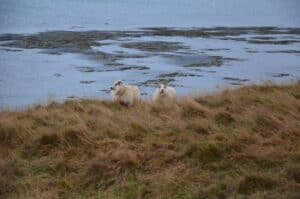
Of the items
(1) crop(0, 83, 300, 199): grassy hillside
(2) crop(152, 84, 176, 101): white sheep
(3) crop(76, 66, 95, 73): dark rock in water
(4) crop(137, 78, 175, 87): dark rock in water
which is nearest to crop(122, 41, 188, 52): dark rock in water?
(3) crop(76, 66, 95, 73): dark rock in water

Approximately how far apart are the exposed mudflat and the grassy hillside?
6.96m

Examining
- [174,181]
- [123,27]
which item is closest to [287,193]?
[174,181]

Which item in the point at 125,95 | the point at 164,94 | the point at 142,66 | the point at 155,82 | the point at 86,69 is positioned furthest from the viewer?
the point at 142,66

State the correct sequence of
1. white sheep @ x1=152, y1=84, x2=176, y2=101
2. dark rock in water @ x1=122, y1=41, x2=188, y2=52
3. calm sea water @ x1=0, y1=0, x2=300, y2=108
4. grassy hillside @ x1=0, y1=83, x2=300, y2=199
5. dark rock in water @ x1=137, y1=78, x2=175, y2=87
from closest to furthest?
grassy hillside @ x1=0, y1=83, x2=300, y2=199 → white sheep @ x1=152, y1=84, x2=176, y2=101 → calm sea water @ x1=0, y1=0, x2=300, y2=108 → dark rock in water @ x1=137, y1=78, x2=175, y2=87 → dark rock in water @ x1=122, y1=41, x2=188, y2=52

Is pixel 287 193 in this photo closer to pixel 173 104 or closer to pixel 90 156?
pixel 90 156

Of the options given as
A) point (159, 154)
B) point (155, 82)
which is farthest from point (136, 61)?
point (159, 154)

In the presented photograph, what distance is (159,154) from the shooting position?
33.2 ft

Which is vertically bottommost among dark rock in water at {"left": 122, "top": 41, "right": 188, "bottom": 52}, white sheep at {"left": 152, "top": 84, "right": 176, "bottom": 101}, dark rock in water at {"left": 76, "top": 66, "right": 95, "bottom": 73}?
dark rock in water at {"left": 76, "top": 66, "right": 95, "bottom": 73}

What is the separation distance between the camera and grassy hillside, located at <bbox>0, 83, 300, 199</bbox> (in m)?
8.81

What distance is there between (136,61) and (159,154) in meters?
29.1

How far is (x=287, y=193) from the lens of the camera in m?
7.94

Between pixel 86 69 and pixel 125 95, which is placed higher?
pixel 125 95

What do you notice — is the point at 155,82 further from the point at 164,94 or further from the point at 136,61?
the point at 164,94

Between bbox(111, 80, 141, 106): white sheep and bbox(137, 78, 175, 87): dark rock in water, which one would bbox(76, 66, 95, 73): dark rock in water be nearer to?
bbox(137, 78, 175, 87): dark rock in water
